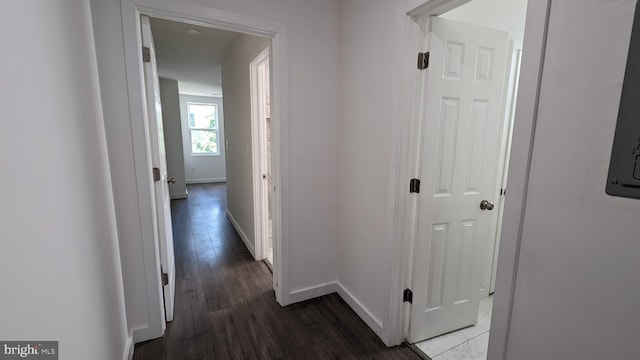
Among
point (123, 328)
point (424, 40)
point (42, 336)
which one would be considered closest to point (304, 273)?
point (123, 328)

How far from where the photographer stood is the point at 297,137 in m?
2.05

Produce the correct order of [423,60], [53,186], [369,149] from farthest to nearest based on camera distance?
[369,149] → [423,60] → [53,186]

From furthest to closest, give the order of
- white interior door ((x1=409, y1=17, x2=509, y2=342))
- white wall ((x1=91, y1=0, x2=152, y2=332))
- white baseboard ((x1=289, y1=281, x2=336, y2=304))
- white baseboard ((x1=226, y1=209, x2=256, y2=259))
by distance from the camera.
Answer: white baseboard ((x1=226, y1=209, x2=256, y2=259))
white baseboard ((x1=289, y1=281, x2=336, y2=304))
white interior door ((x1=409, y1=17, x2=509, y2=342))
white wall ((x1=91, y1=0, x2=152, y2=332))

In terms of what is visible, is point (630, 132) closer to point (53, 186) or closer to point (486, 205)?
point (486, 205)

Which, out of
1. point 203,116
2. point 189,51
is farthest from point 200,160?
point 189,51

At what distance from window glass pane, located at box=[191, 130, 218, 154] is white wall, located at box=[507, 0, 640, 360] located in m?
8.05

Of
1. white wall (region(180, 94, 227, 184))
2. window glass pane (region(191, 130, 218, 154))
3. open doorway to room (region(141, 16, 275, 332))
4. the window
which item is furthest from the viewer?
window glass pane (region(191, 130, 218, 154))

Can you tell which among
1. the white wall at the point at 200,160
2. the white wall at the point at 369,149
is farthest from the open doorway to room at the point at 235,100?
the white wall at the point at 200,160

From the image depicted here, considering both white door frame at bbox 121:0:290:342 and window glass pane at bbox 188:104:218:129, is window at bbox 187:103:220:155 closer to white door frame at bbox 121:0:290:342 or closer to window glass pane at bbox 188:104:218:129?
window glass pane at bbox 188:104:218:129

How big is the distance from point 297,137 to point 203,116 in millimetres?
6637

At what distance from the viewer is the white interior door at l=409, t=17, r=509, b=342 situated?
159cm

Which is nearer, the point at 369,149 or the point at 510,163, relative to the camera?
the point at 510,163

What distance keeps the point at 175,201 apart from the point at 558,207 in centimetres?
607

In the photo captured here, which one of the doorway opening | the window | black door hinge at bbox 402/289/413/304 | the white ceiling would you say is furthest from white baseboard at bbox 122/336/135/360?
the window
